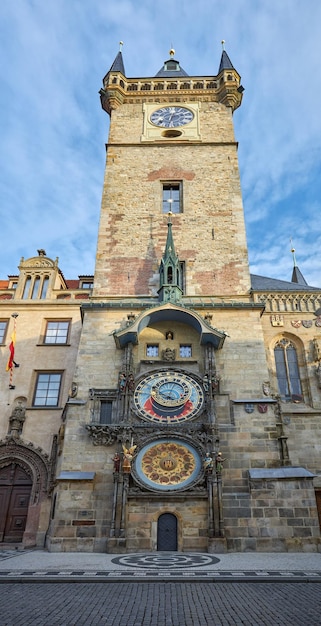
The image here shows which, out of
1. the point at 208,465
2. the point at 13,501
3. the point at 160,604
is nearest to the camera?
the point at 160,604

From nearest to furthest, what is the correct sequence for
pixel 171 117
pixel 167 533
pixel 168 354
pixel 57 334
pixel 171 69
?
pixel 167 533
pixel 168 354
pixel 57 334
pixel 171 117
pixel 171 69

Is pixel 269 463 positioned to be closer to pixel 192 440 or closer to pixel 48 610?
pixel 192 440

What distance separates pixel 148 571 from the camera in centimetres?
772

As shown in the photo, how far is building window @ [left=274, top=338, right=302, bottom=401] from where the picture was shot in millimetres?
15484

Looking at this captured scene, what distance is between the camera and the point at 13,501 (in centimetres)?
1494

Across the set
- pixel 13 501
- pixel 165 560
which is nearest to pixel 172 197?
pixel 13 501

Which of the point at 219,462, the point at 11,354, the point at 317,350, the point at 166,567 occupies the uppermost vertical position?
the point at 317,350

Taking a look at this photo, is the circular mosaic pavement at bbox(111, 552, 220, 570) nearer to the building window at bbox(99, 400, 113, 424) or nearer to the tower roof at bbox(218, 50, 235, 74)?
the building window at bbox(99, 400, 113, 424)

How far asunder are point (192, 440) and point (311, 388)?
5.29m

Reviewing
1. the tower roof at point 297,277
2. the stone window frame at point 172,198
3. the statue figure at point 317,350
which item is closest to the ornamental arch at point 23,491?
the statue figure at point 317,350

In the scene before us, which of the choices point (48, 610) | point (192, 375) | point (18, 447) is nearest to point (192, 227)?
point (192, 375)

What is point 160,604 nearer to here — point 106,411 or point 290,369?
point 106,411

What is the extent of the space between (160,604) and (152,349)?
9.47 meters

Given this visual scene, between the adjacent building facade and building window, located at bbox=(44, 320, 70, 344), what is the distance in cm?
7
